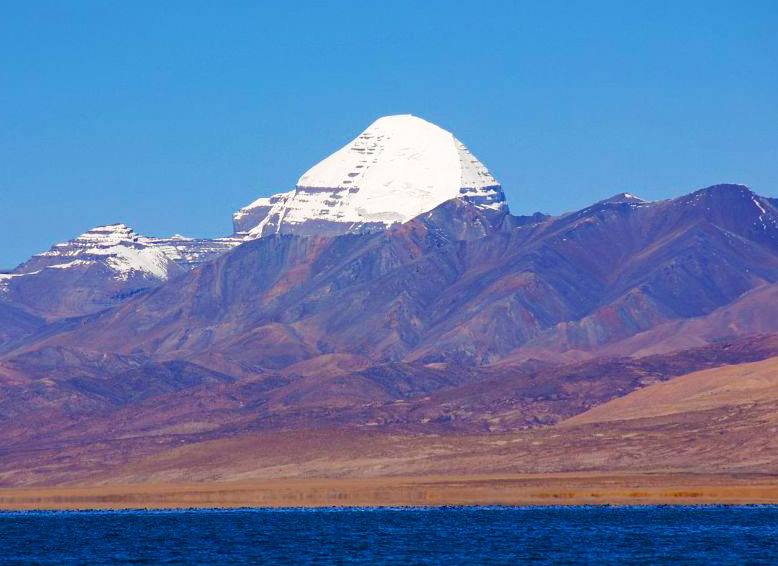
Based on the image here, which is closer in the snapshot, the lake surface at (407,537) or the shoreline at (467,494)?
the lake surface at (407,537)

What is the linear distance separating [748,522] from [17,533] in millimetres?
53815

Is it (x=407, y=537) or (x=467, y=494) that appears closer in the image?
(x=407, y=537)

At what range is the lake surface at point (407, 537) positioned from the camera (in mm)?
105188

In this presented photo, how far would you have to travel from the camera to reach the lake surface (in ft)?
345

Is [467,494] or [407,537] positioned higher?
[467,494]

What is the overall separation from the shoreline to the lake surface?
381 inches

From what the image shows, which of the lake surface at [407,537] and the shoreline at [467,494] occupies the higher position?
the shoreline at [467,494]

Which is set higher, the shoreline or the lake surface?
the shoreline

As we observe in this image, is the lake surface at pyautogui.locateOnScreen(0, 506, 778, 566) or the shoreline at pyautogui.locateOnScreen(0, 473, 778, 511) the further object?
the shoreline at pyautogui.locateOnScreen(0, 473, 778, 511)

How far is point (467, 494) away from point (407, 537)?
2105 inches

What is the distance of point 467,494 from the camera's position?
174 m

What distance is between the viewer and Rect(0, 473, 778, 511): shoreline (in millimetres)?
158500

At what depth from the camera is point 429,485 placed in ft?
619

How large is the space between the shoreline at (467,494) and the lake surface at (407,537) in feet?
31.8
